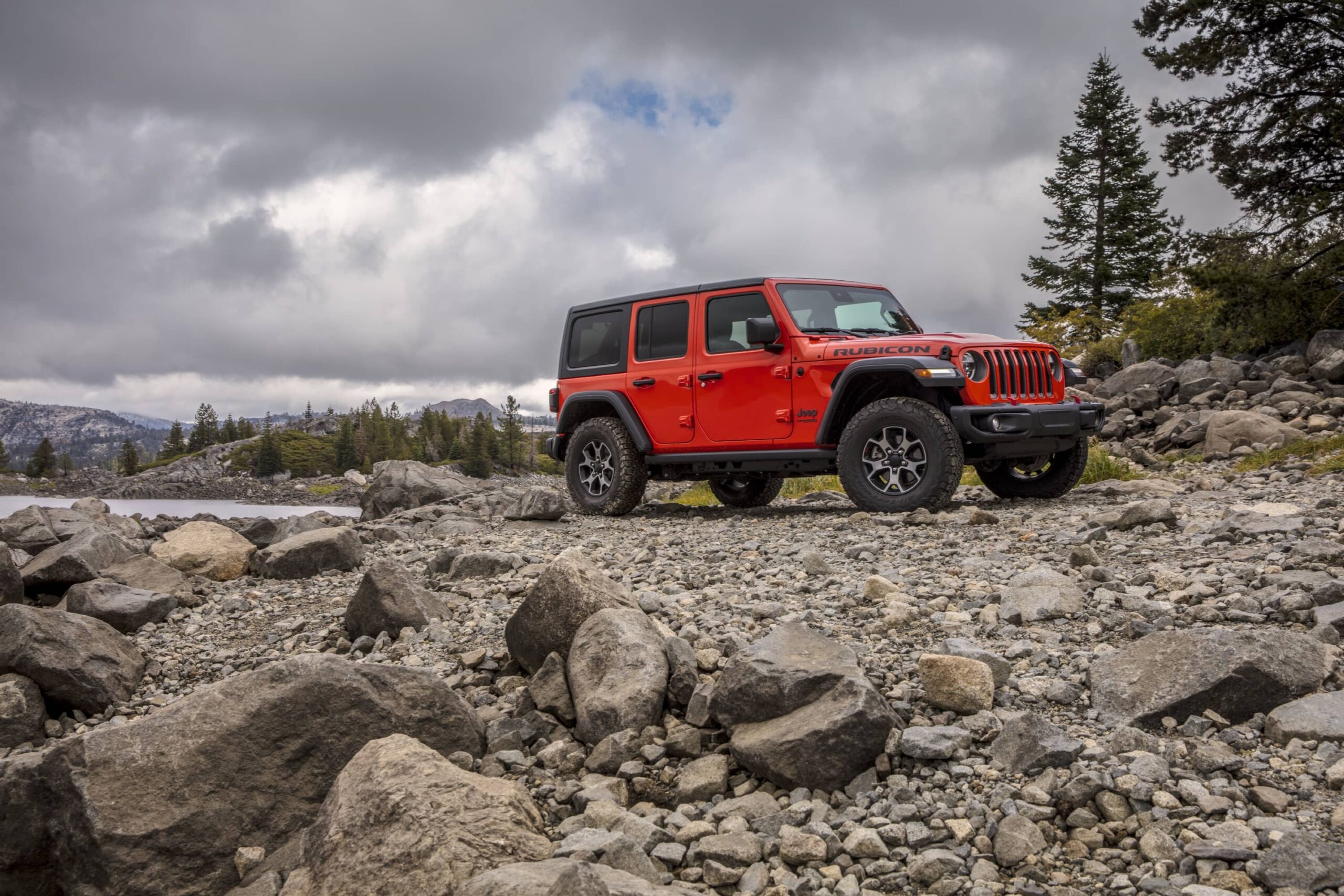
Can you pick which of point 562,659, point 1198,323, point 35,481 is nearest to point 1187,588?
point 562,659

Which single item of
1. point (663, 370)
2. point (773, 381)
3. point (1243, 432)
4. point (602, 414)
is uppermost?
point (663, 370)

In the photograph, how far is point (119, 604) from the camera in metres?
7.20

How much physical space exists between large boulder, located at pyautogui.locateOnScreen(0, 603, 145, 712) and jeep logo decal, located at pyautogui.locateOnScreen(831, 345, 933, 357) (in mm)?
6260

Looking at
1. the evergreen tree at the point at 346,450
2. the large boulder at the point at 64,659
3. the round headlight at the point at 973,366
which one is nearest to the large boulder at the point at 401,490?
the large boulder at the point at 64,659

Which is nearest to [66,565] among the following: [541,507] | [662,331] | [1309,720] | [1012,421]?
[541,507]

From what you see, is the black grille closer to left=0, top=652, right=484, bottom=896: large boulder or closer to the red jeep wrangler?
the red jeep wrangler

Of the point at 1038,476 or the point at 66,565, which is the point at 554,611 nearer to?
the point at 66,565

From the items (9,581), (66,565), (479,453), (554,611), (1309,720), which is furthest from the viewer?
(479,453)

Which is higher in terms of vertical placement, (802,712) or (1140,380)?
(1140,380)

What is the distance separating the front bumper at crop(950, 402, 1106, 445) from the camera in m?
8.13

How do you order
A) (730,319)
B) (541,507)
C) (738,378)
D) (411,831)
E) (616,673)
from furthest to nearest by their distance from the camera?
1. (541,507)
2. (730,319)
3. (738,378)
4. (616,673)
5. (411,831)

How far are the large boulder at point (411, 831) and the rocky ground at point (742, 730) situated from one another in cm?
1

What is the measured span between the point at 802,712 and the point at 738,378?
241 inches

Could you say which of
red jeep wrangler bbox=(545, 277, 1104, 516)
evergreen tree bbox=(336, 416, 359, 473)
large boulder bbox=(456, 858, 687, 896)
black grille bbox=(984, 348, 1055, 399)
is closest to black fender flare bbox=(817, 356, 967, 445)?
red jeep wrangler bbox=(545, 277, 1104, 516)
